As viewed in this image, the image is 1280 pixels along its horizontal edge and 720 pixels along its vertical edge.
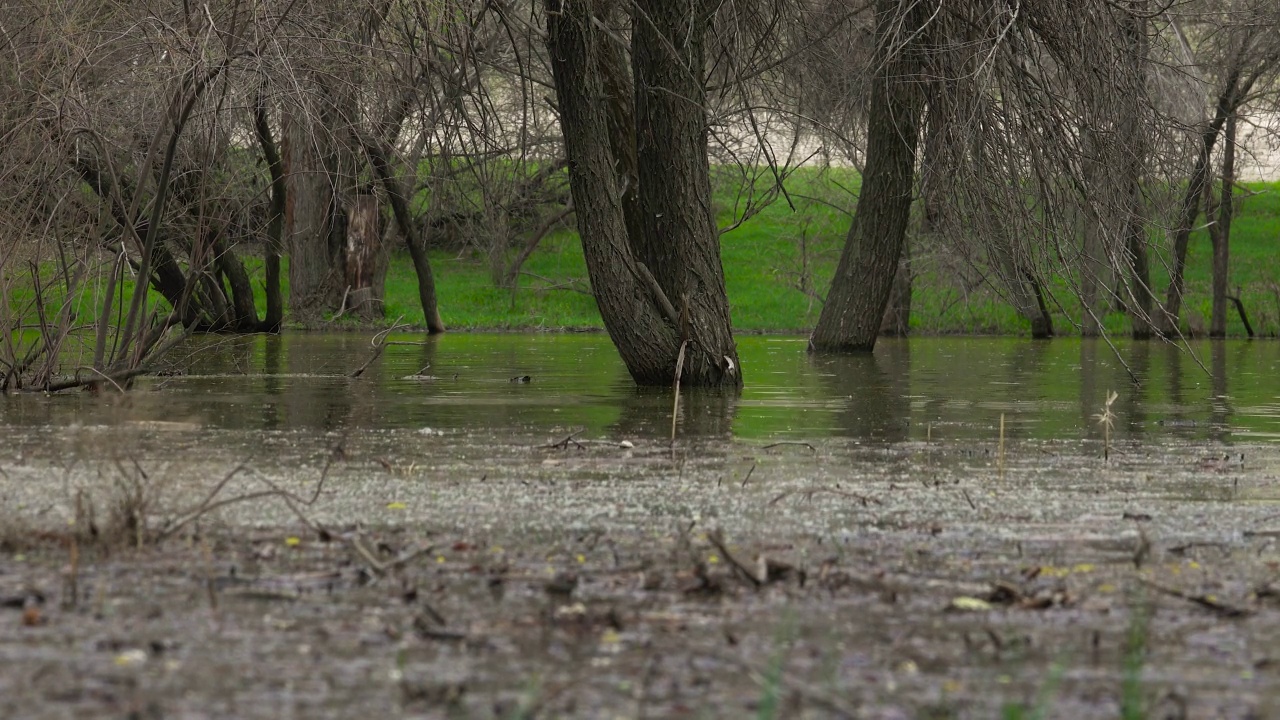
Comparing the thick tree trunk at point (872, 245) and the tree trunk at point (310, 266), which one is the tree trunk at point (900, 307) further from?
the tree trunk at point (310, 266)

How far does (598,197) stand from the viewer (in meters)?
12.2

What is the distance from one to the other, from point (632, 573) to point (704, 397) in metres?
7.79

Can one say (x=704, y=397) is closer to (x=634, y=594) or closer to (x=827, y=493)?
(x=827, y=493)

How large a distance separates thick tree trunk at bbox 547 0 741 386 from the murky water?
56 cm

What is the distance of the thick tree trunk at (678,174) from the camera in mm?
12578

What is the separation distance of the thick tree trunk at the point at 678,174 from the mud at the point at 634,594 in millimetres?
5782

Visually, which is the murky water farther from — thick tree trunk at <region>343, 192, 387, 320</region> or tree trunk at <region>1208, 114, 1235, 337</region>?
thick tree trunk at <region>343, 192, 387, 320</region>

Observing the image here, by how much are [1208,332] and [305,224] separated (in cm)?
1851

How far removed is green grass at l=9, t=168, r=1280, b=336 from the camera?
33.3 meters

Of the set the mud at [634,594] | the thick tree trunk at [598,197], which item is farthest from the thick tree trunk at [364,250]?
the mud at [634,594]

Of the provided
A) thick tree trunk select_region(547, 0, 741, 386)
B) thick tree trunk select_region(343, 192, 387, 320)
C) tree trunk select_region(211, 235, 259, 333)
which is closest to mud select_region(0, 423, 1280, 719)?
thick tree trunk select_region(547, 0, 741, 386)

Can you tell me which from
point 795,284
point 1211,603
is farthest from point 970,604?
point 795,284

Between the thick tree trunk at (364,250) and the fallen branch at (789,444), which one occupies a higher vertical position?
the thick tree trunk at (364,250)

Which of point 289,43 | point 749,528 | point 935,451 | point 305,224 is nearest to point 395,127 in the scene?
point 289,43
